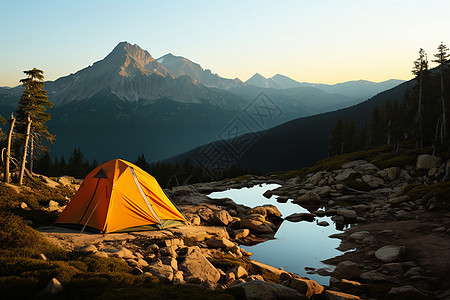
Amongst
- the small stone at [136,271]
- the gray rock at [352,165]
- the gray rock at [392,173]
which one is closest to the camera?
the small stone at [136,271]

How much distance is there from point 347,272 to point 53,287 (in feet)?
40.3

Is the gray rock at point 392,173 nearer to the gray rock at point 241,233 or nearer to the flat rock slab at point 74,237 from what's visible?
the gray rock at point 241,233

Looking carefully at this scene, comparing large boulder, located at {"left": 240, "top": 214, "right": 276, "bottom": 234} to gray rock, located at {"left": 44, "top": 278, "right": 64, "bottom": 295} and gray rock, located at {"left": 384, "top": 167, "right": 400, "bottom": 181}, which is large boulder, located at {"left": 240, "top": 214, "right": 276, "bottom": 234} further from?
gray rock, located at {"left": 384, "top": 167, "right": 400, "bottom": 181}

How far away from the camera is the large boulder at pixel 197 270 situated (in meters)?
10.7

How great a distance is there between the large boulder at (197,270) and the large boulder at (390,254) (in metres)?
9.37

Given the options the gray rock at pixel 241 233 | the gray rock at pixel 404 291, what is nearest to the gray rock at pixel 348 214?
the gray rock at pixel 241 233

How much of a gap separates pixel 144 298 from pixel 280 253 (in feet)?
41.3

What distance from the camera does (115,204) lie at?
16.2 metres

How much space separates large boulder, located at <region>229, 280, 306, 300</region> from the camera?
853cm

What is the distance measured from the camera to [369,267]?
14.3 meters

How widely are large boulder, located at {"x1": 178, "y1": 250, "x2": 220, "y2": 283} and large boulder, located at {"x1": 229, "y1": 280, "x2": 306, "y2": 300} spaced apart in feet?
7.16

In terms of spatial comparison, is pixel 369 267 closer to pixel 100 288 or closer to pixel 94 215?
pixel 100 288

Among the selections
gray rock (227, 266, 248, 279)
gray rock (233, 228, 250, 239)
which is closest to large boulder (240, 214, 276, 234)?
gray rock (233, 228, 250, 239)

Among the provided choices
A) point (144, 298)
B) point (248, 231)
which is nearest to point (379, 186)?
point (248, 231)
